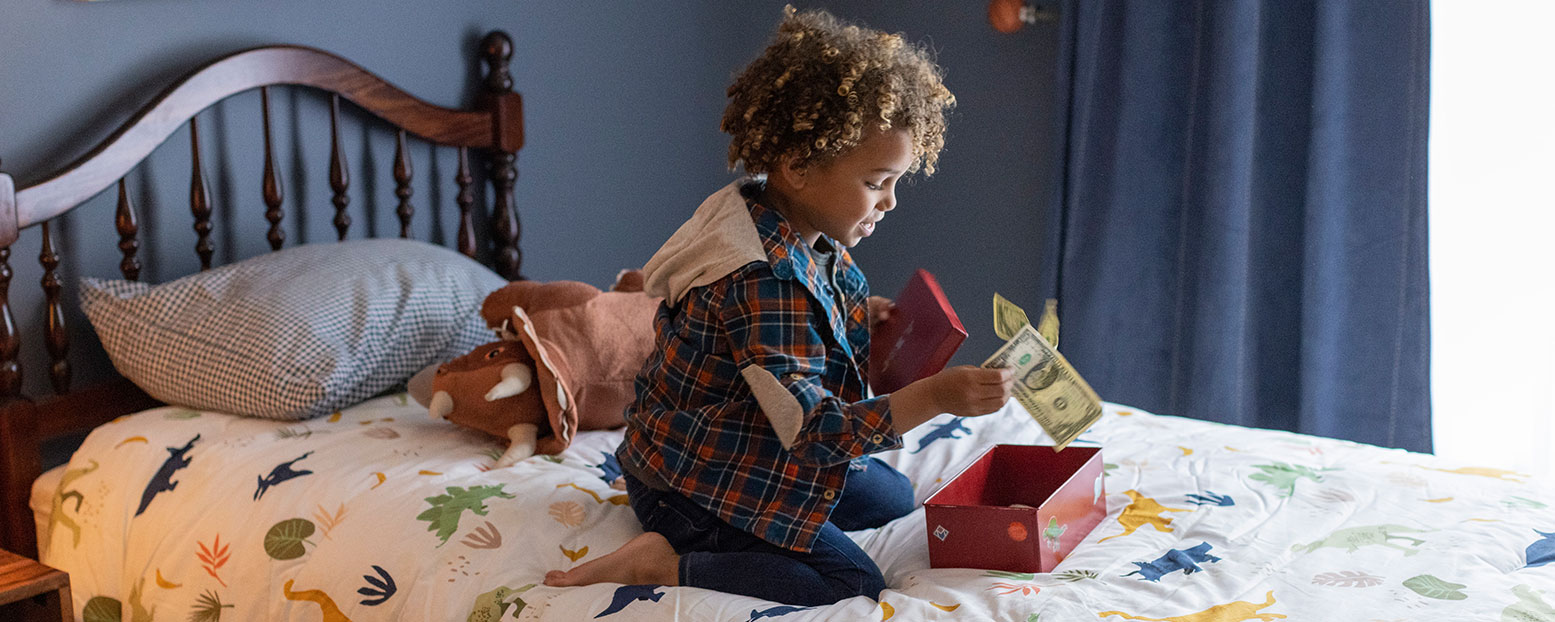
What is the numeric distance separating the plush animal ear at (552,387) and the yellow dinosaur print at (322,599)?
0.39 meters

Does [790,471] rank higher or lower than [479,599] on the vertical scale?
higher

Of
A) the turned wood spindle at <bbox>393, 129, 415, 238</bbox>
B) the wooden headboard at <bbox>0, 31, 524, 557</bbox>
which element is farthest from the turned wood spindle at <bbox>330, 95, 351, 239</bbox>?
the turned wood spindle at <bbox>393, 129, 415, 238</bbox>

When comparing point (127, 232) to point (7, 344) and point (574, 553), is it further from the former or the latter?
point (574, 553)

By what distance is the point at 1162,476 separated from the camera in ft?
5.26

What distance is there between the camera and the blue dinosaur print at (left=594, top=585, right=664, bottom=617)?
119 cm

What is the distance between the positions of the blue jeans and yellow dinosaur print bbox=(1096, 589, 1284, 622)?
0.27 m

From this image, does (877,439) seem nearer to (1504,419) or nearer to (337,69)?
(337,69)

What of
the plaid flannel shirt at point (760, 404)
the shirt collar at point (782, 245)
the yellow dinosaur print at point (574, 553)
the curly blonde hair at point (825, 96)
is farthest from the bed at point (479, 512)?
the curly blonde hair at point (825, 96)

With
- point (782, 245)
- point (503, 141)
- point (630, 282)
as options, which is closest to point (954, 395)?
point (782, 245)

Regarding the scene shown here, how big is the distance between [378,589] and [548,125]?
1.46 metres

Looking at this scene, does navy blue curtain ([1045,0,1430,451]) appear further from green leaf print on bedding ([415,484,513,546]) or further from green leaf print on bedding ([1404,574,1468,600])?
green leaf print on bedding ([415,484,513,546])

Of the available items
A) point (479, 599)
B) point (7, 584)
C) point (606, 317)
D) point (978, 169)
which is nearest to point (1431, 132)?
point (978, 169)

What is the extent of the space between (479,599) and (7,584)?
1.96ft

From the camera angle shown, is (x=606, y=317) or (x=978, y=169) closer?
(x=606, y=317)
